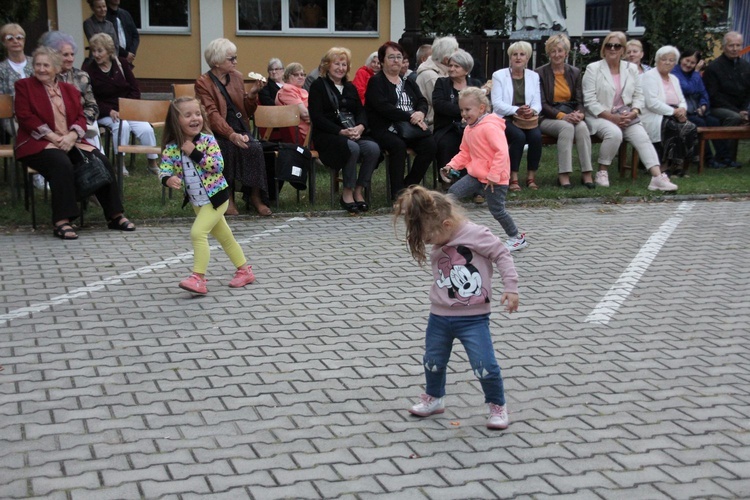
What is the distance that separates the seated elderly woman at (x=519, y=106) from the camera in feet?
40.5

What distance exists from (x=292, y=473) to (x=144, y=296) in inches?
136

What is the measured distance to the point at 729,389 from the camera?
597cm

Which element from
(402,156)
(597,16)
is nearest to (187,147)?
(402,156)

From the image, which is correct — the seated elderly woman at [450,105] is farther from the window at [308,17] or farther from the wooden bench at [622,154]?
the window at [308,17]

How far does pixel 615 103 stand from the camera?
13281mm

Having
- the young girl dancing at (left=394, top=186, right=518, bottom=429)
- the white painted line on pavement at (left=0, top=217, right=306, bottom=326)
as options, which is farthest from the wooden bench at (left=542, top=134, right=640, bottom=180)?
the young girl dancing at (left=394, top=186, right=518, bottom=429)

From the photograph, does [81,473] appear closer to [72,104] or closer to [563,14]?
A: [72,104]

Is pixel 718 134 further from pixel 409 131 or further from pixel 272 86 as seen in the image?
pixel 272 86

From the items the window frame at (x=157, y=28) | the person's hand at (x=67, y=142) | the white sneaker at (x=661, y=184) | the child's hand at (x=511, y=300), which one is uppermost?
the window frame at (x=157, y=28)

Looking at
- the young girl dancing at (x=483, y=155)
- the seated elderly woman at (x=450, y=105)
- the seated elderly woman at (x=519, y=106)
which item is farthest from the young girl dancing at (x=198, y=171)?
the seated elderly woman at (x=519, y=106)

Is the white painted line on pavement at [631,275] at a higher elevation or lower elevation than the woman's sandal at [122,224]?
lower

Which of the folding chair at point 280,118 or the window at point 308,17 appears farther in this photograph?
the window at point 308,17

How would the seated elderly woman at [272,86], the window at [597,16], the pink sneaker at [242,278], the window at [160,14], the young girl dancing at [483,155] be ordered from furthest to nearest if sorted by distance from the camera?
the window at [597,16]
the window at [160,14]
the seated elderly woman at [272,86]
the young girl dancing at [483,155]
the pink sneaker at [242,278]

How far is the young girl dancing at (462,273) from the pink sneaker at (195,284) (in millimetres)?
2883
